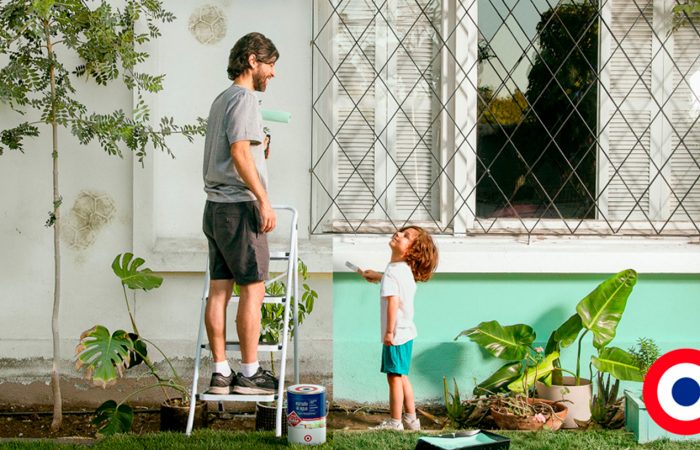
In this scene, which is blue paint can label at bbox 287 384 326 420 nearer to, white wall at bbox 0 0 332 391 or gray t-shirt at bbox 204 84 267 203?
gray t-shirt at bbox 204 84 267 203

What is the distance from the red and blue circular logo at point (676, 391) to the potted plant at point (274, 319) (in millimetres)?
1716

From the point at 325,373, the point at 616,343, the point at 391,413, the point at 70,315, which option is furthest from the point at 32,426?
the point at 616,343

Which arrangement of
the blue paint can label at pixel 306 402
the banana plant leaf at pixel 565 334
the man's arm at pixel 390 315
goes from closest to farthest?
the blue paint can label at pixel 306 402 → the man's arm at pixel 390 315 → the banana plant leaf at pixel 565 334

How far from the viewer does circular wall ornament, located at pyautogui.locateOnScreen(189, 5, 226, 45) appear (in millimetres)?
5176

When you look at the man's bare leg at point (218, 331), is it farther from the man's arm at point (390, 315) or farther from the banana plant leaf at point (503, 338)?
the banana plant leaf at point (503, 338)

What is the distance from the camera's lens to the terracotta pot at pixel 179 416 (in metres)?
4.70

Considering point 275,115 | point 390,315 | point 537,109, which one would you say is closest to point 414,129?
point 537,109

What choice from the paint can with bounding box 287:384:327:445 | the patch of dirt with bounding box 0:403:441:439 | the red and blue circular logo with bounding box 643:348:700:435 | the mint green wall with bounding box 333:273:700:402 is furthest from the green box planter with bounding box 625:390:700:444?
the paint can with bounding box 287:384:327:445

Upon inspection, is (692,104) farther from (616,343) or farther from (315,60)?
(315,60)

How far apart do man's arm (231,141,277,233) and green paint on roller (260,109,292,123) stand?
28.5 inches

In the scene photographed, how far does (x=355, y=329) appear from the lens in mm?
4676

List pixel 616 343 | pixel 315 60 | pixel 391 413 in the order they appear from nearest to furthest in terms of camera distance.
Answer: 1. pixel 391 413
2. pixel 616 343
3. pixel 315 60

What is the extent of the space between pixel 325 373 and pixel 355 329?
0.63 m

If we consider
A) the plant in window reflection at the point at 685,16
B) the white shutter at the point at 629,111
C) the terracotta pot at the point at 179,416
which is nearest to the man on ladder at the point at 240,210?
the terracotta pot at the point at 179,416
